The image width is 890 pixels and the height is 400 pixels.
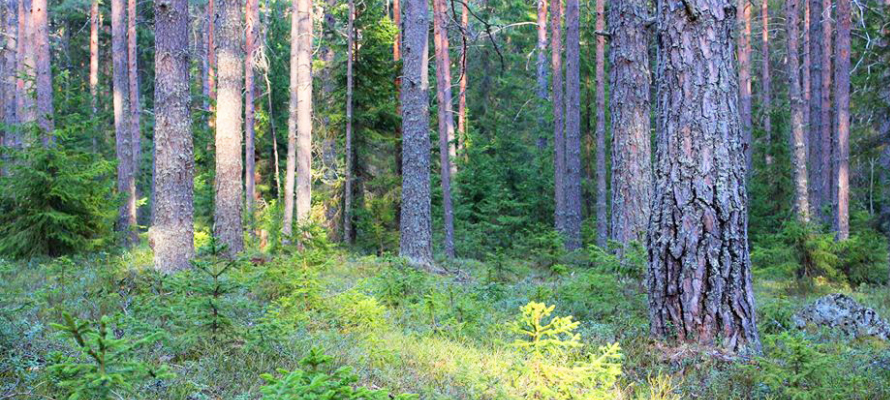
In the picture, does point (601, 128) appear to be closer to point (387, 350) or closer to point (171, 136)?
point (171, 136)

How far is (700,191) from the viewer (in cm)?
545

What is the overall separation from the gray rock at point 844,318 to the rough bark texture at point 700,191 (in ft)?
8.15

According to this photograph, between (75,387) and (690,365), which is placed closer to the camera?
(75,387)

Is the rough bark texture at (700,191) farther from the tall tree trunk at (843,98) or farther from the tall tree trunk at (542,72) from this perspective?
the tall tree trunk at (542,72)

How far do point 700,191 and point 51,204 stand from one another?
11954 mm

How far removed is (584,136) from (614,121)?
12.4 m

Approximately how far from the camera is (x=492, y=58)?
103 feet

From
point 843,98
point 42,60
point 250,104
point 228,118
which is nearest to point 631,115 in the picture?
point 228,118

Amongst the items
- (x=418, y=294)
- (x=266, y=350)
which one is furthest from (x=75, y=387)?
(x=418, y=294)

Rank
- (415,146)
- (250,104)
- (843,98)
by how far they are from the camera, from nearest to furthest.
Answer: (415,146)
(843,98)
(250,104)

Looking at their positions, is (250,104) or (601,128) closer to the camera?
(601,128)

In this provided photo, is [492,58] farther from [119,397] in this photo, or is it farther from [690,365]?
[119,397]

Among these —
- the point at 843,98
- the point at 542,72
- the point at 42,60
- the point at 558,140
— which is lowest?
the point at 558,140

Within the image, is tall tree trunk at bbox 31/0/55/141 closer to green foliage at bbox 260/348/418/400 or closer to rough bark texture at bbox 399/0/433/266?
rough bark texture at bbox 399/0/433/266
